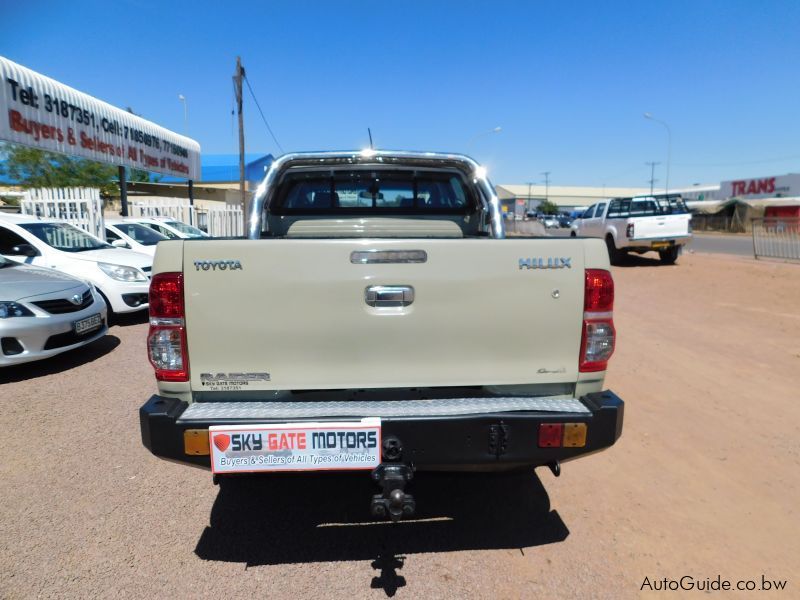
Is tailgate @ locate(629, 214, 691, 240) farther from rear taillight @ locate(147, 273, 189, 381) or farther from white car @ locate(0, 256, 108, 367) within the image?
rear taillight @ locate(147, 273, 189, 381)

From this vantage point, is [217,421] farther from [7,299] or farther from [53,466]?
[7,299]

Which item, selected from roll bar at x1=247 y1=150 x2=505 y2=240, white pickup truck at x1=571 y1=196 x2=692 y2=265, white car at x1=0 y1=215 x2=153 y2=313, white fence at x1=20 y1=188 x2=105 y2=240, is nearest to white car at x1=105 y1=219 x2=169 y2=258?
white fence at x1=20 y1=188 x2=105 y2=240

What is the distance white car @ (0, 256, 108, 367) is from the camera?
5.16 m

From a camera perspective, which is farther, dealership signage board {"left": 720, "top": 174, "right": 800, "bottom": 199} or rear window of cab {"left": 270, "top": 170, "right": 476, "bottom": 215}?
dealership signage board {"left": 720, "top": 174, "right": 800, "bottom": 199}

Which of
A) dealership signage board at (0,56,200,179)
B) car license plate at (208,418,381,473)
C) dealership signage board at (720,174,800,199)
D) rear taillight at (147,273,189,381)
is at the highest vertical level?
dealership signage board at (720,174,800,199)

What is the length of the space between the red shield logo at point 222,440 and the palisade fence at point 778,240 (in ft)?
55.7

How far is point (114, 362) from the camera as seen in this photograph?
5.99 m

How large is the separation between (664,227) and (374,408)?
14.5m

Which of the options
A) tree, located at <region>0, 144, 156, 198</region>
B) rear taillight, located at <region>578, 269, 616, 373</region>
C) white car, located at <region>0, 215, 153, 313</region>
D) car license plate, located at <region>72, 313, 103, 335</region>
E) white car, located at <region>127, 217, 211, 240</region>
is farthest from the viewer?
tree, located at <region>0, 144, 156, 198</region>

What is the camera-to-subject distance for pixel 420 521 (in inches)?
115

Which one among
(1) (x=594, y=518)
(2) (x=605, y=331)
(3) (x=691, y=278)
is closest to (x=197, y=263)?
(2) (x=605, y=331)

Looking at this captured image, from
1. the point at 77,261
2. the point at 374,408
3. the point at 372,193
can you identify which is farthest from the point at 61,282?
the point at 374,408

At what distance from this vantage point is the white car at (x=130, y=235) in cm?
1080

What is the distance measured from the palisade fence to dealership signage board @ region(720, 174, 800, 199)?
4689 cm
